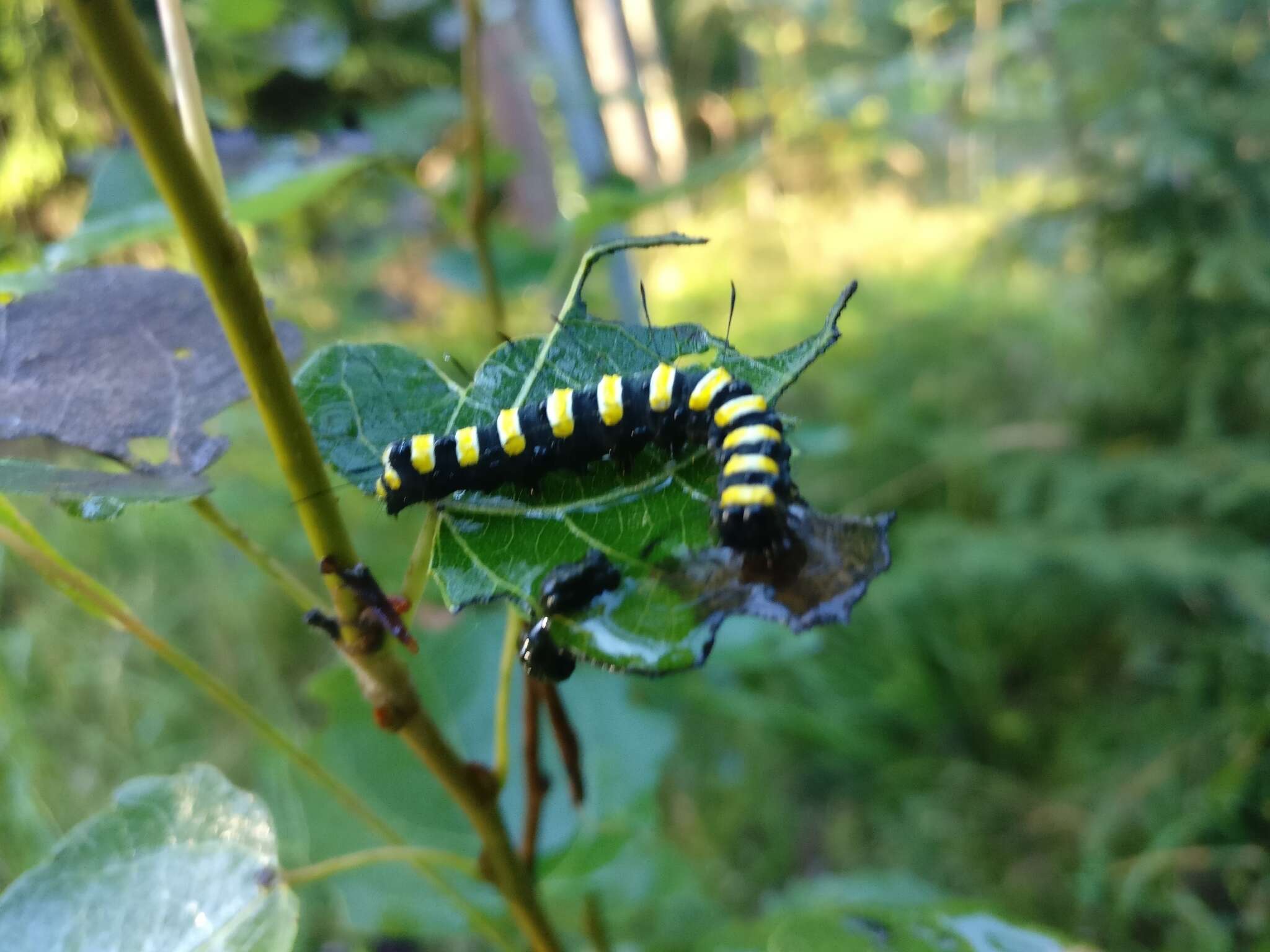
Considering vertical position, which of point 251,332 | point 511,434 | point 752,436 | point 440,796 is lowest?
point 440,796

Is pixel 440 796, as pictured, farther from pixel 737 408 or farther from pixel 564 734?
pixel 737 408

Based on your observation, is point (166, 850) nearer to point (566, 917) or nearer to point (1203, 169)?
point (566, 917)

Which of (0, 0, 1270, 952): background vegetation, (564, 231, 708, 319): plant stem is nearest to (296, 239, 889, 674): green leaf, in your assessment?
(564, 231, 708, 319): plant stem

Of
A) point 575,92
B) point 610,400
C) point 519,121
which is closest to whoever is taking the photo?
point 610,400

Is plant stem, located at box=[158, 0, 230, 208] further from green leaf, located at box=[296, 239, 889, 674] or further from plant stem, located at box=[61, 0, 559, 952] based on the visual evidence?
green leaf, located at box=[296, 239, 889, 674]

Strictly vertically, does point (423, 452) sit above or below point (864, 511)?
above

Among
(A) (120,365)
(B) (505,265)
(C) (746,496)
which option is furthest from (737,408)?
(B) (505,265)

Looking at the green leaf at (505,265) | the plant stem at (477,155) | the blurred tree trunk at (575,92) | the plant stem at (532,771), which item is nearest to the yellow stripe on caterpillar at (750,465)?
the plant stem at (532,771)
